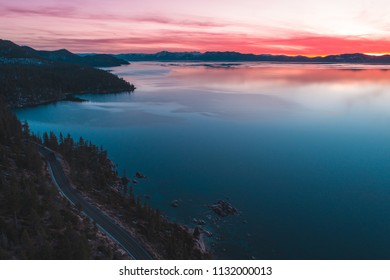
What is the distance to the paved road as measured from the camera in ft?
135

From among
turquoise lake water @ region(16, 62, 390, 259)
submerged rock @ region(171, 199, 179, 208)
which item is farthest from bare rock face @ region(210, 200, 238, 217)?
submerged rock @ region(171, 199, 179, 208)

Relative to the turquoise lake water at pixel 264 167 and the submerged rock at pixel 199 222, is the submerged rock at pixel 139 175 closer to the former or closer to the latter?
the turquoise lake water at pixel 264 167

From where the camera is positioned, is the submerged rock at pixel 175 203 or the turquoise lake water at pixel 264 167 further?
the submerged rock at pixel 175 203

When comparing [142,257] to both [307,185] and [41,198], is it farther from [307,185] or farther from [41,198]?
[307,185]

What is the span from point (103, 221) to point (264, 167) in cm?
4430

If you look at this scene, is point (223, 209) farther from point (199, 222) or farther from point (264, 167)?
point (264, 167)

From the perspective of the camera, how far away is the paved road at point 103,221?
135ft

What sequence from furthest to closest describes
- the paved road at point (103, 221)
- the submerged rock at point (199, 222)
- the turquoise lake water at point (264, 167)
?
the submerged rock at point (199, 222) < the turquoise lake water at point (264, 167) < the paved road at point (103, 221)

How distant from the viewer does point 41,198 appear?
4544 cm

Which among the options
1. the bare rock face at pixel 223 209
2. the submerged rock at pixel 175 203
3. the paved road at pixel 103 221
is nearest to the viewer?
the paved road at pixel 103 221

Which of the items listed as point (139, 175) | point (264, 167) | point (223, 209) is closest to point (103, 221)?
point (223, 209)

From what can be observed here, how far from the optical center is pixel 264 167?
76.1 meters

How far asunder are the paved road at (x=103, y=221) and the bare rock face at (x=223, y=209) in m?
18.0

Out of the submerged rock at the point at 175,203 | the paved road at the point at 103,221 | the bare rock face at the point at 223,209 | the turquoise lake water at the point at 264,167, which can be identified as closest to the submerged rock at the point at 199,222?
the turquoise lake water at the point at 264,167
